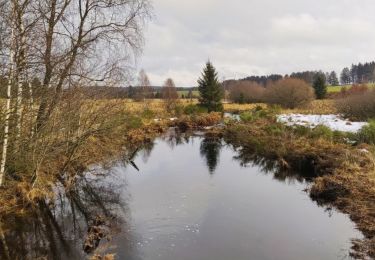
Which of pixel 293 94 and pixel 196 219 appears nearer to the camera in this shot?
pixel 196 219

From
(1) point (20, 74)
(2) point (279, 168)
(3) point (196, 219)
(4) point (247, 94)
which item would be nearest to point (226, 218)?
(3) point (196, 219)

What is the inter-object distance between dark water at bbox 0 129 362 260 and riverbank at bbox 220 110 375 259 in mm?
412

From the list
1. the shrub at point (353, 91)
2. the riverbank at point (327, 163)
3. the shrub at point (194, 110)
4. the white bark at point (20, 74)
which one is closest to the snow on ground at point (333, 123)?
the riverbank at point (327, 163)

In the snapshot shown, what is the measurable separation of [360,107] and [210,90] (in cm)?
1642

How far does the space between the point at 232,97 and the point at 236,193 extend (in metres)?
49.2

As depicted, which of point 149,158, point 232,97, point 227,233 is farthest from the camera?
point 232,97

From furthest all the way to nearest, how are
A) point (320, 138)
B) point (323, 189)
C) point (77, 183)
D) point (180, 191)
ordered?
point (320, 138), point (77, 183), point (180, 191), point (323, 189)

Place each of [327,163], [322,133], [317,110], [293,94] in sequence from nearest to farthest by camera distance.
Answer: [327,163]
[322,133]
[317,110]
[293,94]

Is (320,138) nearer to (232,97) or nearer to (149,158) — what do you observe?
(149,158)

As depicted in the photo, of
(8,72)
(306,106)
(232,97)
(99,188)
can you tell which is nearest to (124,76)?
(99,188)

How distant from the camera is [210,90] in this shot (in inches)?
1551

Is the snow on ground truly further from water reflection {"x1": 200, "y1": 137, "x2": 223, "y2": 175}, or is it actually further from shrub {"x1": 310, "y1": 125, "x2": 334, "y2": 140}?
water reflection {"x1": 200, "y1": 137, "x2": 223, "y2": 175}

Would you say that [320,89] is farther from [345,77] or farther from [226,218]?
[345,77]

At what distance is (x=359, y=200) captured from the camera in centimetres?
1028
